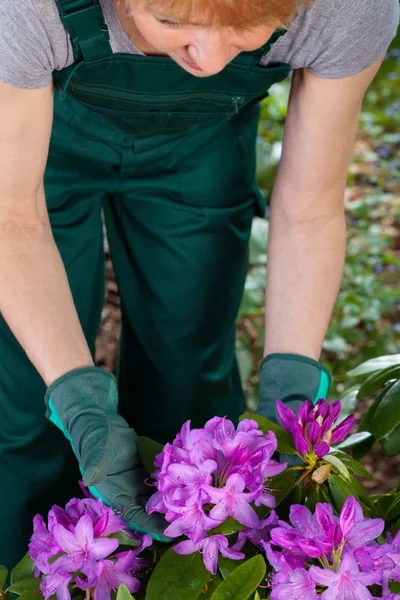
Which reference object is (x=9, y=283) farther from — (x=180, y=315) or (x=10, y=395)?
(x=180, y=315)

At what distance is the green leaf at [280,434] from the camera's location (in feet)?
3.75

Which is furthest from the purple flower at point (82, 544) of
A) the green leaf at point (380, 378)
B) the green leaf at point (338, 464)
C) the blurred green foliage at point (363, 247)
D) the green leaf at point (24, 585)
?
the blurred green foliage at point (363, 247)

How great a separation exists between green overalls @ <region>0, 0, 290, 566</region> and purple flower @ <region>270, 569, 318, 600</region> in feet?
2.63

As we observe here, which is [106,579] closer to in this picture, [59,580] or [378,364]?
[59,580]

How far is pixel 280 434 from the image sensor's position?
3.80 feet

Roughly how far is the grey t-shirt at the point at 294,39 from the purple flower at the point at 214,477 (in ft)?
2.00

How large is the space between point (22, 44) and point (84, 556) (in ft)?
2.46

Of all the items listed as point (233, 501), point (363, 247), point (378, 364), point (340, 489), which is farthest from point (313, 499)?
point (363, 247)

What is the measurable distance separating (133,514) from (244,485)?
0.26m

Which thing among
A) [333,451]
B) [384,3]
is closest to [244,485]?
[333,451]

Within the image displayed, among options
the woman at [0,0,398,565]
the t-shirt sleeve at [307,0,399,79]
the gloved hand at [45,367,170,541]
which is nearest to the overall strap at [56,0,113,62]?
the woman at [0,0,398,565]

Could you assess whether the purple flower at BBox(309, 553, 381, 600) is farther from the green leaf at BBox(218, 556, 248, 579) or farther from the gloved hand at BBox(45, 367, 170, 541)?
the gloved hand at BBox(45, 367, 170, 541)

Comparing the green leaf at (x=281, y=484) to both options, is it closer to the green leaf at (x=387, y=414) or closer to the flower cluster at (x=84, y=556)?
the flower cluster at (x=84, y=556)

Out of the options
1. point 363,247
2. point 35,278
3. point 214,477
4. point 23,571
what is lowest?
point 363,247
